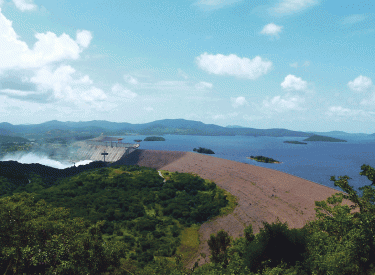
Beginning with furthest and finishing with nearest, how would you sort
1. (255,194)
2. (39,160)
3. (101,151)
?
(39,160)
(101,151)
(255,194)

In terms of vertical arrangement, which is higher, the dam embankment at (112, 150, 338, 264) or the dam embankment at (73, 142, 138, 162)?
the dam embankment at (73, 142, 138, 162)

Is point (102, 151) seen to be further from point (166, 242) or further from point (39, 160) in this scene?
point (166, 242)

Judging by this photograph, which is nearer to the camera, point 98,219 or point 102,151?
point 98,219

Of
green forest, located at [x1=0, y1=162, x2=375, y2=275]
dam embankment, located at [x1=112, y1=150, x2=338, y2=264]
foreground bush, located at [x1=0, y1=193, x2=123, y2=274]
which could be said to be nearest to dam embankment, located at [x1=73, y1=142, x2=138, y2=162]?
dam embankment, located at [x1=112, y1=150, x2=338, y2=264]

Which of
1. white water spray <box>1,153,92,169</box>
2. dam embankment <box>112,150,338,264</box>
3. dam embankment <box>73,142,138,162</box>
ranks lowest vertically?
white water spray <box>1,153,92,169</box>

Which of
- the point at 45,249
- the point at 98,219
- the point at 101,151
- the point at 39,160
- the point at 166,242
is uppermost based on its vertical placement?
the point at 45,249

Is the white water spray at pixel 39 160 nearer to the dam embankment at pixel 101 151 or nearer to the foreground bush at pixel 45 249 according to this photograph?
the dam embankment at pixel 101 151

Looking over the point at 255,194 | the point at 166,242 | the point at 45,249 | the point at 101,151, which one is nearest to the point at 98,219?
the point at 166,242

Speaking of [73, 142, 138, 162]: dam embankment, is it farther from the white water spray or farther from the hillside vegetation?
the hillside vegetation

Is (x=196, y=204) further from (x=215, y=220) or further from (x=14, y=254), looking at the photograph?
(x=14, y=254)

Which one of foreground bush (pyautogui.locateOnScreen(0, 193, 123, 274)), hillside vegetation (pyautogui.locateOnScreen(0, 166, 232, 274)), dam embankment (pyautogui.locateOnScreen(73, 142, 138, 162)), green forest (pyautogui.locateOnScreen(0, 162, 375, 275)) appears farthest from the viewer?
dam embankment (pyautogui.locateOnScreen(73, 142, 138, 162))

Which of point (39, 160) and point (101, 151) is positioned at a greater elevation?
point (101, 151)

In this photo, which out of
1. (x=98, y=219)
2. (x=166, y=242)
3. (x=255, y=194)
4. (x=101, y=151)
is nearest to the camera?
(x=166, y=242)
